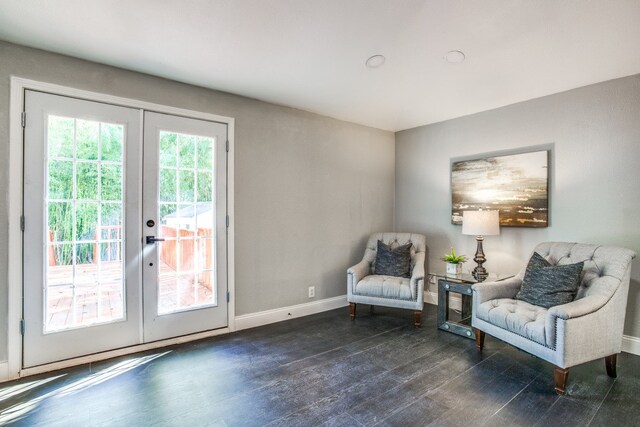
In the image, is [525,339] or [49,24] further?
[525,339]

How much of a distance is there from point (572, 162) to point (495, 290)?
1.51 meters

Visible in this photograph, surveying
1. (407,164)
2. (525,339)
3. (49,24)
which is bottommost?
(525,339)

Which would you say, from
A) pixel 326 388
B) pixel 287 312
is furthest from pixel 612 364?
pixel 287 312

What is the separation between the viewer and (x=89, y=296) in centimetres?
253

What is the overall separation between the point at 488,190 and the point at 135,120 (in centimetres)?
369

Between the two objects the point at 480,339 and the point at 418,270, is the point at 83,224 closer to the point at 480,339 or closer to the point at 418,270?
the point at 418,270

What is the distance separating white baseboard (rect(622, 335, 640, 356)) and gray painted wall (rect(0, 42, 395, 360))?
8.77 ft

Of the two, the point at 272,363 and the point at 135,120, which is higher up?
the point at 135,120

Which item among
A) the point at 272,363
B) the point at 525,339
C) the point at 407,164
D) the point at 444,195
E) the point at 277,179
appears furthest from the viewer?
the point at 407,164

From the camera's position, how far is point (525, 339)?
229 cm

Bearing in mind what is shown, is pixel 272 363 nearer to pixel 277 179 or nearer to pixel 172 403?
pixel 172 403

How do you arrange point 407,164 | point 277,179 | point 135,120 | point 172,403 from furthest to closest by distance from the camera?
point 407,164
point 277,179
point 135,120
point 172,403

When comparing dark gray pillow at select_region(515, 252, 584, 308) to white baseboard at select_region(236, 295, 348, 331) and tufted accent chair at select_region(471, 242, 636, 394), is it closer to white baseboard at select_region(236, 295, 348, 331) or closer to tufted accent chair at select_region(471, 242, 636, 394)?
tufted accent chair at select_region(471, 242, 636, 394)

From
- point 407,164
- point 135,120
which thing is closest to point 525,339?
point 407,164
